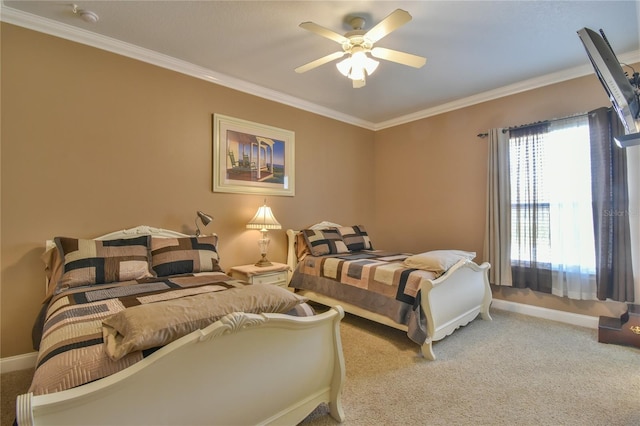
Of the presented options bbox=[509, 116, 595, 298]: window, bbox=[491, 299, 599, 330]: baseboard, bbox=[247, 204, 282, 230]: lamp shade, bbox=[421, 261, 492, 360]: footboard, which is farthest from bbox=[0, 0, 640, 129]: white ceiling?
bbox=[491, 299, 599, 330]: baseboard

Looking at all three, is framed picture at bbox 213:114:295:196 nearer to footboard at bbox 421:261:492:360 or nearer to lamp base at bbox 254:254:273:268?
lamp base at bbox 254:254:273:268

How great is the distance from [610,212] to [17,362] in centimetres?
506

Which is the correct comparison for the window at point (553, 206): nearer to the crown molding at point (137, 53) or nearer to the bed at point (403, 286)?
the bed at point (403, 286)

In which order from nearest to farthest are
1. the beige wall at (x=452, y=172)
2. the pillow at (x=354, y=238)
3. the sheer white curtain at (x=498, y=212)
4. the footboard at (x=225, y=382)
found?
the footboard at (x=225, y=382) → the beige wall at (x=452, y=172) → the sheer white curtain at (x=498, y=212) → the pillow at (x=354, y=238)

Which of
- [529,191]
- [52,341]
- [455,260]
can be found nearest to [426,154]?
[529,191]

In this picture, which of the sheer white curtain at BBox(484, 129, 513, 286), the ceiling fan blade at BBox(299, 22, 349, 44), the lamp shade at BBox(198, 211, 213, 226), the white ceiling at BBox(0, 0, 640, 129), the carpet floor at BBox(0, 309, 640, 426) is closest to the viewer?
the carpet floor at BBox(0, 309, 640, 426)

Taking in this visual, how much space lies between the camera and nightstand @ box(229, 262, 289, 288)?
290 cm

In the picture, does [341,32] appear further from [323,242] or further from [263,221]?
[323,242]

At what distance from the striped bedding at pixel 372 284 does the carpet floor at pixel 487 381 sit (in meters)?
0.31

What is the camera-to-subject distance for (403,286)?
97.5 inches

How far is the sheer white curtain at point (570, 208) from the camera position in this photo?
Result: 2.90 meters

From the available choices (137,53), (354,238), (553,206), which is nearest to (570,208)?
(553,206)

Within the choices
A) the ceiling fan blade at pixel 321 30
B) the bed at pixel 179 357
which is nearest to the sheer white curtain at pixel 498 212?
the ceiling fan blade at pixel 321 30

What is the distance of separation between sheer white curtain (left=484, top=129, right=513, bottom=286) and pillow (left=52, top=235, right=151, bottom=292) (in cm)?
355
